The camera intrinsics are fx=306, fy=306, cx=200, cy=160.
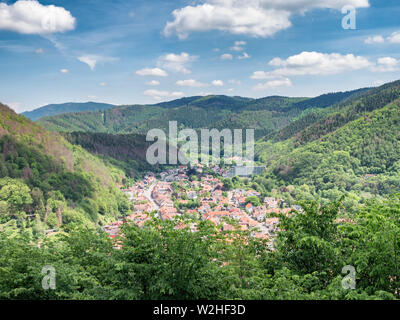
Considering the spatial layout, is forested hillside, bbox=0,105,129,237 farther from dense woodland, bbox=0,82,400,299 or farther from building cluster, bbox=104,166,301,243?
building cluster, bbox=104,166,301,243

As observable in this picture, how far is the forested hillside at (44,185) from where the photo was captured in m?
41.6

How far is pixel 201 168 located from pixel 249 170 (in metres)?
14.9

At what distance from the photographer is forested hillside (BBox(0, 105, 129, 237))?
41.6m

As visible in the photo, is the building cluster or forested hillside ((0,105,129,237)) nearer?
forested hillside ((0,105,129,237))

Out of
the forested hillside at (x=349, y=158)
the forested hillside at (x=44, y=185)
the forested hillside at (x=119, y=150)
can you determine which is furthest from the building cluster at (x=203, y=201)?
the forested hillside at (x=119, y=150)

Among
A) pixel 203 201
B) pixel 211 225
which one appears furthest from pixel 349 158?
pixel 211 225

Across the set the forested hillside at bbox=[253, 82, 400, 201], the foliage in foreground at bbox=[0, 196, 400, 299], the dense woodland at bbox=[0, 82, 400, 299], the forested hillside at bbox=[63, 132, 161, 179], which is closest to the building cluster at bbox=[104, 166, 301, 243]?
the dense woodland at bbox=[0, 82, 400, 299]

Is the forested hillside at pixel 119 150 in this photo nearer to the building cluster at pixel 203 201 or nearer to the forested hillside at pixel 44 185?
the building cluster at pixel 203 201

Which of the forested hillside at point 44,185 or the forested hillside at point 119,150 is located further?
the forested hillside at point 119,150

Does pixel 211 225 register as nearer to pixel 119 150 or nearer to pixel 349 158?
pixel 349 158

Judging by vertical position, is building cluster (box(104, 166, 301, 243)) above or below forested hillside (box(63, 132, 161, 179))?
below

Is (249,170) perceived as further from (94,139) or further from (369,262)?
(369,262)

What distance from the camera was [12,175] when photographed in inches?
1847
